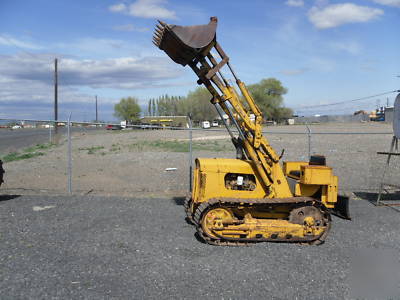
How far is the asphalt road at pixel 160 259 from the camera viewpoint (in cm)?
477

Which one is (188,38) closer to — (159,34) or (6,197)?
(159,34)

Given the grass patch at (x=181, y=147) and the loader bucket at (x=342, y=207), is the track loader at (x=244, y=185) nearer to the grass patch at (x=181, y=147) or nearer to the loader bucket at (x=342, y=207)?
the loader bucket at (x=342, y=207)

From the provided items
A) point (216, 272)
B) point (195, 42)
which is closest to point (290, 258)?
point (216, 272)

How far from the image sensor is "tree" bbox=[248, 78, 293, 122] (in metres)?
105

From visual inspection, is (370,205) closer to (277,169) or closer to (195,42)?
(277,169)

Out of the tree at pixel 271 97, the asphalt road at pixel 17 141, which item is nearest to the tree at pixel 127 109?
the tree at pixel 271 97

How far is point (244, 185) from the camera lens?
709cm

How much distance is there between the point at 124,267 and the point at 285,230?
268 cm

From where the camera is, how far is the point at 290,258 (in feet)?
19.5

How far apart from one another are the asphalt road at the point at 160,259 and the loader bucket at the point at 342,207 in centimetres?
18

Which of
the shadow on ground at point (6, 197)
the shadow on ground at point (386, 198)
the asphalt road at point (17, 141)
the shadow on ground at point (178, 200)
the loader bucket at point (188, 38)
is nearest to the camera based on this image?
the loader bucket at point (188, 38)

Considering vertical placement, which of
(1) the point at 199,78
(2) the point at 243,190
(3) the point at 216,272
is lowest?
(3) the point at 216,272

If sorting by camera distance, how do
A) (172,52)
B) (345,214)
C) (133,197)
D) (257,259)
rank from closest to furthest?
(257,259) → (172,52) → (345,214) → (133,197)

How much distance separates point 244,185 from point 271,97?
10043 cm
